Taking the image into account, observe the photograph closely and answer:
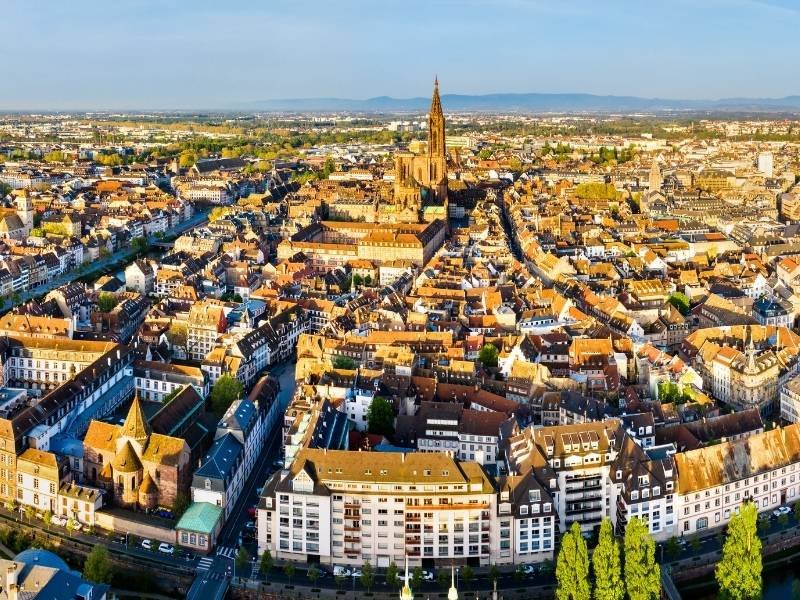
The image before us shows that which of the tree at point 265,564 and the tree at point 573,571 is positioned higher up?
the tree at point 573,571

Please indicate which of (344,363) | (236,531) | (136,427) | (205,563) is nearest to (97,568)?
(205,563)

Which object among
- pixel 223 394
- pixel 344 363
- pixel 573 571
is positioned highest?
pixel 344 363

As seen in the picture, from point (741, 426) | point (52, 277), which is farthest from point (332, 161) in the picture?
point (741, 426)

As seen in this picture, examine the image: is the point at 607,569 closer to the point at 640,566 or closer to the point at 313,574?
the point at 640,566

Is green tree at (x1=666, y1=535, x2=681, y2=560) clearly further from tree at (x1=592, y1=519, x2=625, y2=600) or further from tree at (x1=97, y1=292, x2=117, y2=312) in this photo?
tree at (x1=97, y1=292, x2=117, y2=312)

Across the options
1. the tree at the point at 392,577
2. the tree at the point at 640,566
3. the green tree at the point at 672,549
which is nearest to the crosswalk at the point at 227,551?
the tree at the point at 392,577

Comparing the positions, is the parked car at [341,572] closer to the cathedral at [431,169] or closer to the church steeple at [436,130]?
the cathedral at [431,169]
